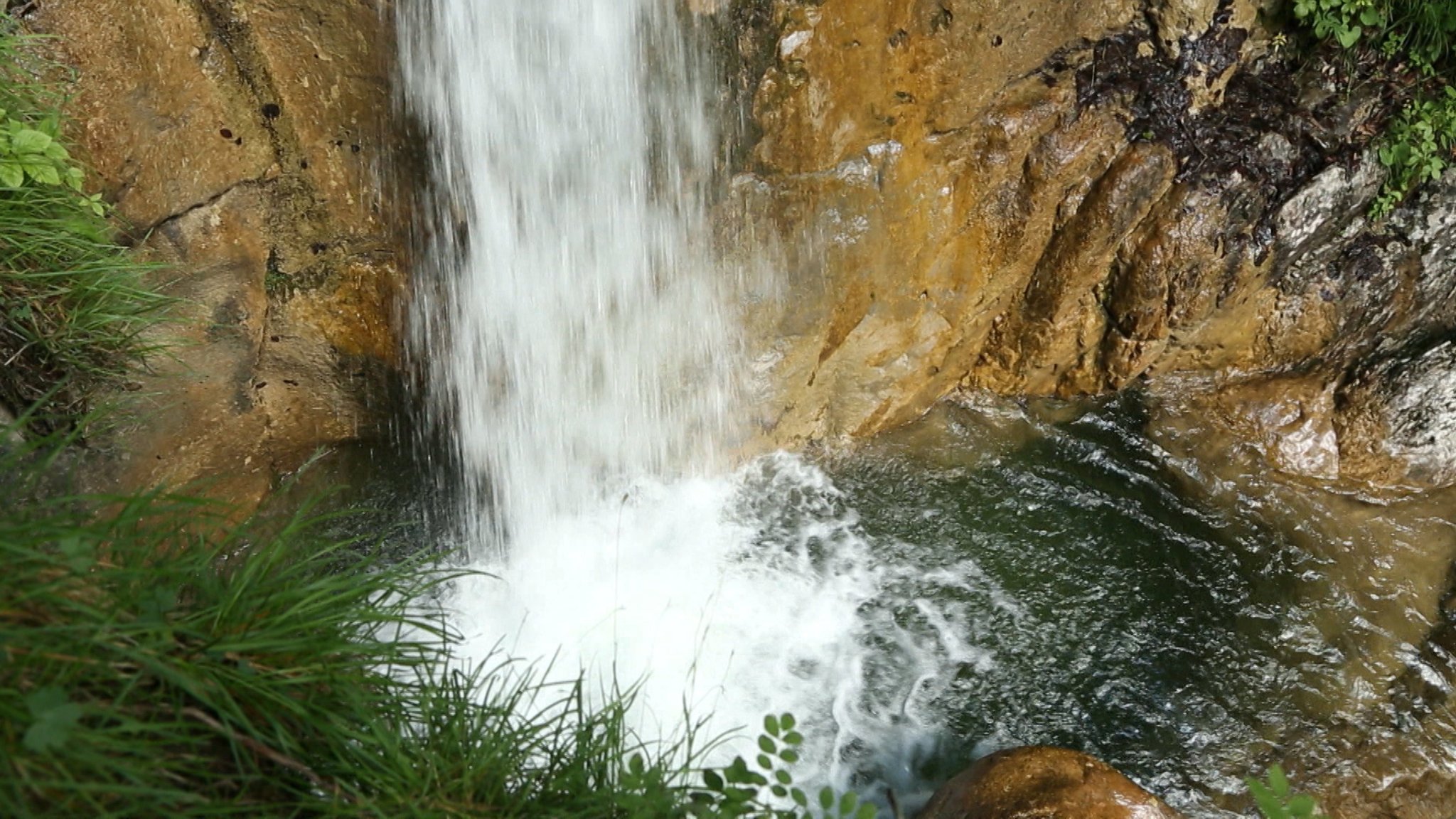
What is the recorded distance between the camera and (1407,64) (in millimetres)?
5117

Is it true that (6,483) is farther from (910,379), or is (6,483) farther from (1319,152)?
(1319,152)

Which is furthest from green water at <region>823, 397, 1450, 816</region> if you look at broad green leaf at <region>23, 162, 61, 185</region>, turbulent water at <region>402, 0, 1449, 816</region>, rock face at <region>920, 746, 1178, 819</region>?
broad green leaf at <region>23, 162, 61, 185</region>

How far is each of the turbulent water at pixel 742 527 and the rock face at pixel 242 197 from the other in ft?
0.91

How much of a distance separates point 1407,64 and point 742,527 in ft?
13.5

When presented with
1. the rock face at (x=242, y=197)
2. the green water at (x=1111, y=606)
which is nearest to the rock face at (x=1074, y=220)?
the green water at (x=1111, y=606)

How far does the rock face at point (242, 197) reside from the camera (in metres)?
3.83

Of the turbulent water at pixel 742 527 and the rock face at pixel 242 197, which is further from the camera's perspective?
the turbulent water at pixel 742 527

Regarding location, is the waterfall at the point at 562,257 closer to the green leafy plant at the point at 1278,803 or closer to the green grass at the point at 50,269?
the green grass at the point at 50,269

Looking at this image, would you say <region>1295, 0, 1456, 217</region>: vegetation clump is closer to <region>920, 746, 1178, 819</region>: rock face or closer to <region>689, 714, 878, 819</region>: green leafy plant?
<region>920, 746, 1178, 819</region>: rock face

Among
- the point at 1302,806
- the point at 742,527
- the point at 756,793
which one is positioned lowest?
the point at 1302,806

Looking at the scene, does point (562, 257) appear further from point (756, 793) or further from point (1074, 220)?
point (756, 793)

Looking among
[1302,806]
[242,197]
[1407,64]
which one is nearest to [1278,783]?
[1302,806]

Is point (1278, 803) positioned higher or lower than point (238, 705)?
lower

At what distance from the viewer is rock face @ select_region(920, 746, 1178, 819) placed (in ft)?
10.0
